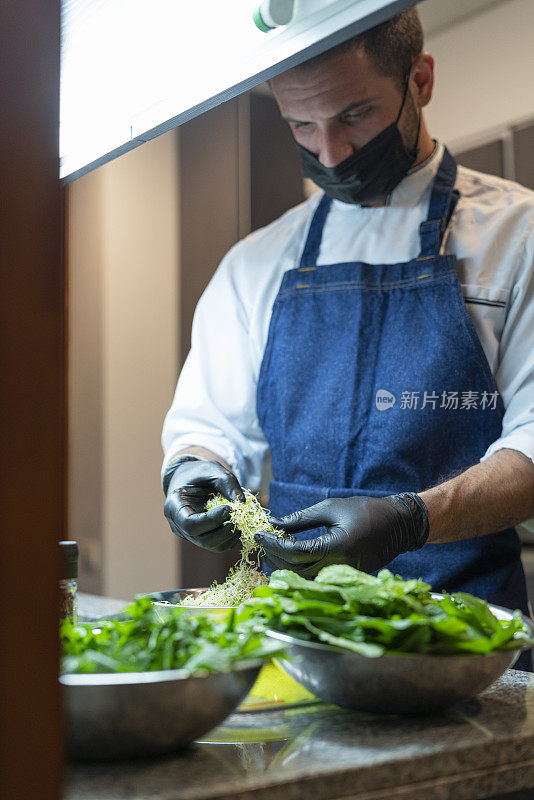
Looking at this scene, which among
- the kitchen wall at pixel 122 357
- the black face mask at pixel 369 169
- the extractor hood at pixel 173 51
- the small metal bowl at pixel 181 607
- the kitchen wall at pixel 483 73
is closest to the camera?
the extractor hood at pixel 173 51

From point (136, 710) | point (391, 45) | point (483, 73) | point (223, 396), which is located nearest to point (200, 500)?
point (223, 396)

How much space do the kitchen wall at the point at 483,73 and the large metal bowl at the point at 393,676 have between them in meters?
2.55

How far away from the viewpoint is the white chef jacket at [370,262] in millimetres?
1741

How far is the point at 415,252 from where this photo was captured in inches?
73.0

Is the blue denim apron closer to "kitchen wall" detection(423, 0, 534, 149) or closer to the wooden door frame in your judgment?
the wooden door frame

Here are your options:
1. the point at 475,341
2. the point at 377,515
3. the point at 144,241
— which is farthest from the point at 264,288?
the point at 144,241

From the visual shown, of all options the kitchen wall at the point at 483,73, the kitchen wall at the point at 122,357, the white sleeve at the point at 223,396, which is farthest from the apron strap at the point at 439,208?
the kitchen wall at the point at 122,357

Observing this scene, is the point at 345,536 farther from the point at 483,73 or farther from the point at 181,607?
the point at 483,73

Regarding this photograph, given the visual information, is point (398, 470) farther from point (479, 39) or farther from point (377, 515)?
point (479, 39)

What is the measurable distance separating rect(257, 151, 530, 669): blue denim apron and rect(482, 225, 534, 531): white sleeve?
0.04 metres

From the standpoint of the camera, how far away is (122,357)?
3707 mm

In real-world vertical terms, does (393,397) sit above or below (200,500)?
above

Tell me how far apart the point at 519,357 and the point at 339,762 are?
1180mm

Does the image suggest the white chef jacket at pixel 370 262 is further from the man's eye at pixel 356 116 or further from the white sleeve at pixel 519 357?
the man's eye at pixel 356 116
